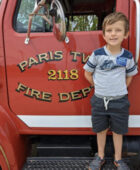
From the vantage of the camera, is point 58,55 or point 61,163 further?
point 61,163

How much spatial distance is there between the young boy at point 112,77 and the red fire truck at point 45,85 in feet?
0.31

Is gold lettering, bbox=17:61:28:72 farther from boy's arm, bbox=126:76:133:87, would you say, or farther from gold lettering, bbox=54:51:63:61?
boy's arm, bbox=126:76:133:87

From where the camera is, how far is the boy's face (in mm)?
1334

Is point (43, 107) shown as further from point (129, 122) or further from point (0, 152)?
point (129, 122)

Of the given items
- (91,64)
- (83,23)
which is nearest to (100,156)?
(91,64)

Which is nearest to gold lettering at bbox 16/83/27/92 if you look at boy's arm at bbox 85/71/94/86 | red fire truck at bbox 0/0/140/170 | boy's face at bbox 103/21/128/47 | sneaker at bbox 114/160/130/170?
red fire truck at bbox 0/0/140/170

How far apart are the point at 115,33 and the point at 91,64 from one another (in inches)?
10.5

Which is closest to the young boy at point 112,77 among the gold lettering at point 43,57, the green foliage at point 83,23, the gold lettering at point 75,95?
the gold lettering at point 75,95

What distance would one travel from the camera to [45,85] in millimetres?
1586

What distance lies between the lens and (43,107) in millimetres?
1622

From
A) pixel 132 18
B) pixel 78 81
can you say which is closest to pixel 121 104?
pixel 78 81

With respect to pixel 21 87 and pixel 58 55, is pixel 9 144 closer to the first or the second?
pixel 21 87

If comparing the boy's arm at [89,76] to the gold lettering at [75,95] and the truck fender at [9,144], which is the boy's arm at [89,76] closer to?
the gold lettering at [75,95]

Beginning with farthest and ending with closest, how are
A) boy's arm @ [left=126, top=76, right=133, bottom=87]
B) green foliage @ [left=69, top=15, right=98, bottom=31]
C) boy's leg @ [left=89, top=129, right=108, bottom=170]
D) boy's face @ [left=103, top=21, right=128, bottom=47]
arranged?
green foliage @ [left=69, top=15, right=98, bottom=31] < boy's leg @ [left=89, top=129, right=108, bottom=170] < boy's arm @ [left=126, top=76, right=133, bottom=87] < boy's face @ [left=103, top=21, right=128, bottom=47]
